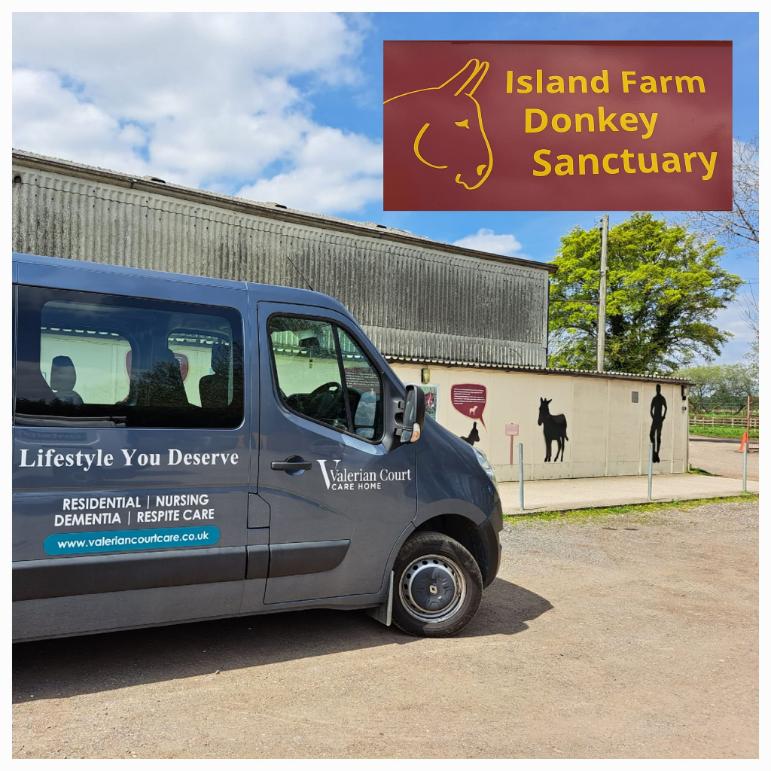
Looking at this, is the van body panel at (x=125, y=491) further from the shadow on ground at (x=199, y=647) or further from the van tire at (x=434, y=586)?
the van tire at (x=434, y=586)

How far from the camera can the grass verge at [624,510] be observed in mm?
11688

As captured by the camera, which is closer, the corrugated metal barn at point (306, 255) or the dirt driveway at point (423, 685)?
the dirt driveway at point (423, 685)

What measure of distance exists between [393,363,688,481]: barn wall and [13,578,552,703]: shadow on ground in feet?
31.3

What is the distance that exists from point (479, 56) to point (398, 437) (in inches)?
99.1

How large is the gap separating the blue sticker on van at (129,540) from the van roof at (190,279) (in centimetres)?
153

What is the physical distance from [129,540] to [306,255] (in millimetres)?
16766

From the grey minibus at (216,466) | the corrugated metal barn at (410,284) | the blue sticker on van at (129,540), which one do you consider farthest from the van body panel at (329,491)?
the corrugated metal barn at (410,284)

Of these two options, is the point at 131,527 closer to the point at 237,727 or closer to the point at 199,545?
the point at 199,545

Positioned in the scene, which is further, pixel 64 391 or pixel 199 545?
pixel 199 545

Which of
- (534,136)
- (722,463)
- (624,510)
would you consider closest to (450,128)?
(534,136)

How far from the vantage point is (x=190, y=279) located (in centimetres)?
467

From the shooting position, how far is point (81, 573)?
13.5 feet

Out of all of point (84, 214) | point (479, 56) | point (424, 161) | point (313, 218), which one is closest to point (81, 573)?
point (424, 161)

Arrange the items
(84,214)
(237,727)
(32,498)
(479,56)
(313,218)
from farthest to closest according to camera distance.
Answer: (313,218) → (84,214) → (479,56) → (32,498) → (237,727)
